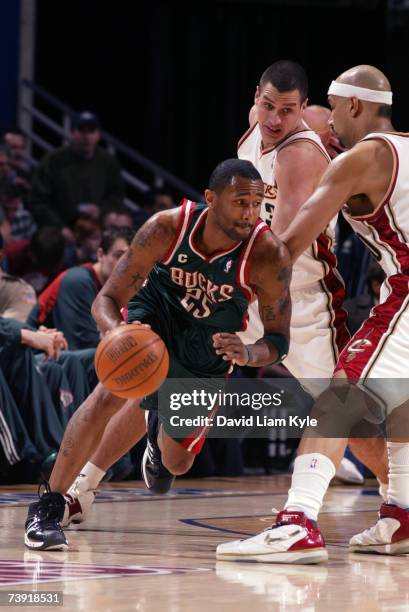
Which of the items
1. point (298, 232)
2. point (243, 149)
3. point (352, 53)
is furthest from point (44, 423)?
point (352, 53)

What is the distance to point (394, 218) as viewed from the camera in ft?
14.0

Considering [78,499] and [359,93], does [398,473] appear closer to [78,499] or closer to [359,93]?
[78,499]

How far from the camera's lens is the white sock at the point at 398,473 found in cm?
439

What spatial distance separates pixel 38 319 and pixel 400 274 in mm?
3801

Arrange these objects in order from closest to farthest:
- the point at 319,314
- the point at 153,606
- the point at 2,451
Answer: the point at 153,606
the point at 319,314
the point at 2,451

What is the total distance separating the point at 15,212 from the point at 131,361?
19.6 feet

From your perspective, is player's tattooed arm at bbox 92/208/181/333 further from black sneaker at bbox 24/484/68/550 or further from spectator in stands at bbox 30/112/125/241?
spectator in stands at bbox 30/112/125/241

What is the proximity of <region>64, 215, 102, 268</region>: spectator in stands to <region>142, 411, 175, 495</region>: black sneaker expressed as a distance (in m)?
4.52

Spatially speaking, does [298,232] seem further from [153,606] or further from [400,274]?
[153,606]

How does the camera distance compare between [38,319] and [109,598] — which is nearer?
[109,598]

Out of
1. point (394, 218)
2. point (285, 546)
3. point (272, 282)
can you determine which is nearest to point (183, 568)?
point (285, 546)

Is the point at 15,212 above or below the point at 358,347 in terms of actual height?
below

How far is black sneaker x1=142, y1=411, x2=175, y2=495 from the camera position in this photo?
488 cm

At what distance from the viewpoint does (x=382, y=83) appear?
450 centimetres
